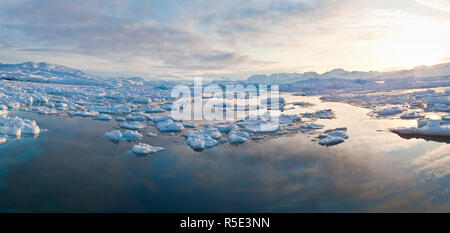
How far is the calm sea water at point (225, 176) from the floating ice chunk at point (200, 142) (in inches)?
11.7

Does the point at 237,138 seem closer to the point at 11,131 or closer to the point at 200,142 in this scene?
the point at 200,142

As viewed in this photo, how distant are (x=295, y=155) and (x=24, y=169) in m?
7.58

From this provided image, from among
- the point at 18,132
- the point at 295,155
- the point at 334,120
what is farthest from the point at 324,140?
the point at 18,132

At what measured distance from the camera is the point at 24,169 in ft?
21.7

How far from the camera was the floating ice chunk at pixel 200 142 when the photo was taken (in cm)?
854

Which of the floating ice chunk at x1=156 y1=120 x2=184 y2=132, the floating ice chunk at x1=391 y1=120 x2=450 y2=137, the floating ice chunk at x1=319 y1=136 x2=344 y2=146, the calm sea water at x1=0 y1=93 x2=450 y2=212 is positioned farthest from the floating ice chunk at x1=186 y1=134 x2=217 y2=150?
the floating ice chunk at x1=391 y1=120 x2=450 y2=137

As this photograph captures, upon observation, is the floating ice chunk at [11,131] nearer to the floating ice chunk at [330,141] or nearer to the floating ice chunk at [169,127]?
the floating ice chunk at [169,127]

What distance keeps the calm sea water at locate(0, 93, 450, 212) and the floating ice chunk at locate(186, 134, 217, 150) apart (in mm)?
298

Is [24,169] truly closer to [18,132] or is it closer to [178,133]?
[18,132]

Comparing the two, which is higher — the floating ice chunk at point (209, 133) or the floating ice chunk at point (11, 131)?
the floating ice chunk at point (11, 131)

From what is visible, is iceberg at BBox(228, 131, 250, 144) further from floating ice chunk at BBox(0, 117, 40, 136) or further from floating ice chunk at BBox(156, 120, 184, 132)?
floating ice chunk at BBox(0, 117, 40, 136)

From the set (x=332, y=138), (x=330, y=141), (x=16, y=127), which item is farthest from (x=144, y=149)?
(x=332, y=138)

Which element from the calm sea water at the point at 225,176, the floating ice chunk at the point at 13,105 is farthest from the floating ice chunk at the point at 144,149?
the floating ice chunk at the point at 13,105

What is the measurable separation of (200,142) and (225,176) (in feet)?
8.18
